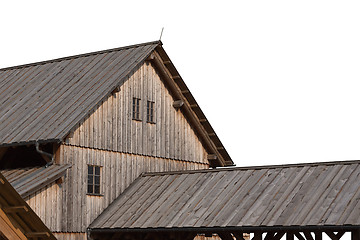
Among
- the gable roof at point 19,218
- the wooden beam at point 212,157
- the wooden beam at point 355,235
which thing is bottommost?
the gable roof at point 19,218

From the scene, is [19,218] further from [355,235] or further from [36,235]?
[355,235]

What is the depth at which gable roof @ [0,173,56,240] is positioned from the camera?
1060 cm

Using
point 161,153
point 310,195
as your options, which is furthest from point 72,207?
point 310,195

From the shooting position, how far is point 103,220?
28969mm

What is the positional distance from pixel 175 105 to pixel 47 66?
6.91m

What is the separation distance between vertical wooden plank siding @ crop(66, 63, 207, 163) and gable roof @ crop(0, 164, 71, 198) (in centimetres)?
138

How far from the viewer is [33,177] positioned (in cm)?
2764

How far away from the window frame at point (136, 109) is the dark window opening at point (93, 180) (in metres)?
3.26

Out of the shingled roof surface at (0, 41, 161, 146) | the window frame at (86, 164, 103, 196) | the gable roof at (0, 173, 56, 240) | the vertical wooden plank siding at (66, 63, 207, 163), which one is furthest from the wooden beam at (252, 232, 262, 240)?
the gable roof at (0, 173, 56, 240)

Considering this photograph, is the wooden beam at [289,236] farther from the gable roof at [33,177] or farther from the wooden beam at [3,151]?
the wooden beam at [3,151]

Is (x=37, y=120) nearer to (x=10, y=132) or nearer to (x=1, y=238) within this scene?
(x=10, y=132)

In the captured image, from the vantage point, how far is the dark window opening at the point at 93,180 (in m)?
29.8

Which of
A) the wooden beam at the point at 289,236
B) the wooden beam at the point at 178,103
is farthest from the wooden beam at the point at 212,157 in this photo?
the wooden beam at the point at 289,236

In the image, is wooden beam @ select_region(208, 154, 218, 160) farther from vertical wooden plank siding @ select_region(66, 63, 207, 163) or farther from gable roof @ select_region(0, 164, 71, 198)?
gable roof @ select_region(0, 164, 71, 198)
